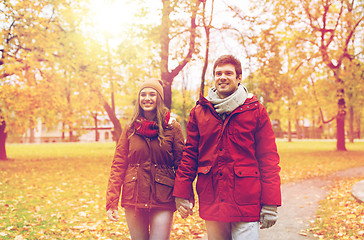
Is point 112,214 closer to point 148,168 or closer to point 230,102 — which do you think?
point 148,168

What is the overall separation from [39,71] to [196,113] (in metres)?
13.9

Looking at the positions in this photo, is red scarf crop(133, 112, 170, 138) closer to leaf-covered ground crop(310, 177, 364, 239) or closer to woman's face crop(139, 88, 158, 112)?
woman's face crop(139, 88, 158, 112)

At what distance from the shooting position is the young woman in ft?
9.73

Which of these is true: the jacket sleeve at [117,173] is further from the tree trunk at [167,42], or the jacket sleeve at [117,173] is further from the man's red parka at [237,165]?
the tree trunk at [167,42]

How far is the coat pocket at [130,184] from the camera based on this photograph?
9.82 feet

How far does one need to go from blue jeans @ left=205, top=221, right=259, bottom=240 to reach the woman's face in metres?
1.19

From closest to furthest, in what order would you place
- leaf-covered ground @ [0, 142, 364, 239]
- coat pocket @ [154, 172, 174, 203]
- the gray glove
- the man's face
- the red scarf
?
the gray glove, the man's face, coat pocket @ [154, 172, 174, 203], the red scarf, leaf-covered ground @ [0, 142, 364, 239]

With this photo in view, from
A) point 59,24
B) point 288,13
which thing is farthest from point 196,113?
point 288,13

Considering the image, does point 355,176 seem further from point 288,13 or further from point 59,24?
point 59,24

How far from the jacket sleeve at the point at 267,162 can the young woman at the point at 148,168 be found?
83 centimetres

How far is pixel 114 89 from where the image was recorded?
17.9m

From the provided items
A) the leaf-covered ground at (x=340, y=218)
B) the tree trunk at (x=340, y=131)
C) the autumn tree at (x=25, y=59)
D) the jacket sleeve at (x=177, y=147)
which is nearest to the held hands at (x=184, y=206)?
the jacket sleeve at (x=177, y=147)

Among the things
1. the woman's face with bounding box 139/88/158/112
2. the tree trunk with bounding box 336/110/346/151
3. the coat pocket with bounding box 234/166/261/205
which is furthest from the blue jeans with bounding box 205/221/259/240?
the tree trunk with bounding box 336/110/346/151

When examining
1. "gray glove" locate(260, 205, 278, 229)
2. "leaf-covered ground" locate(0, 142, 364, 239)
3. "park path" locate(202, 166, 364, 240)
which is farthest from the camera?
"leaf-covered ground" locate(0, 142, 364, 239)
